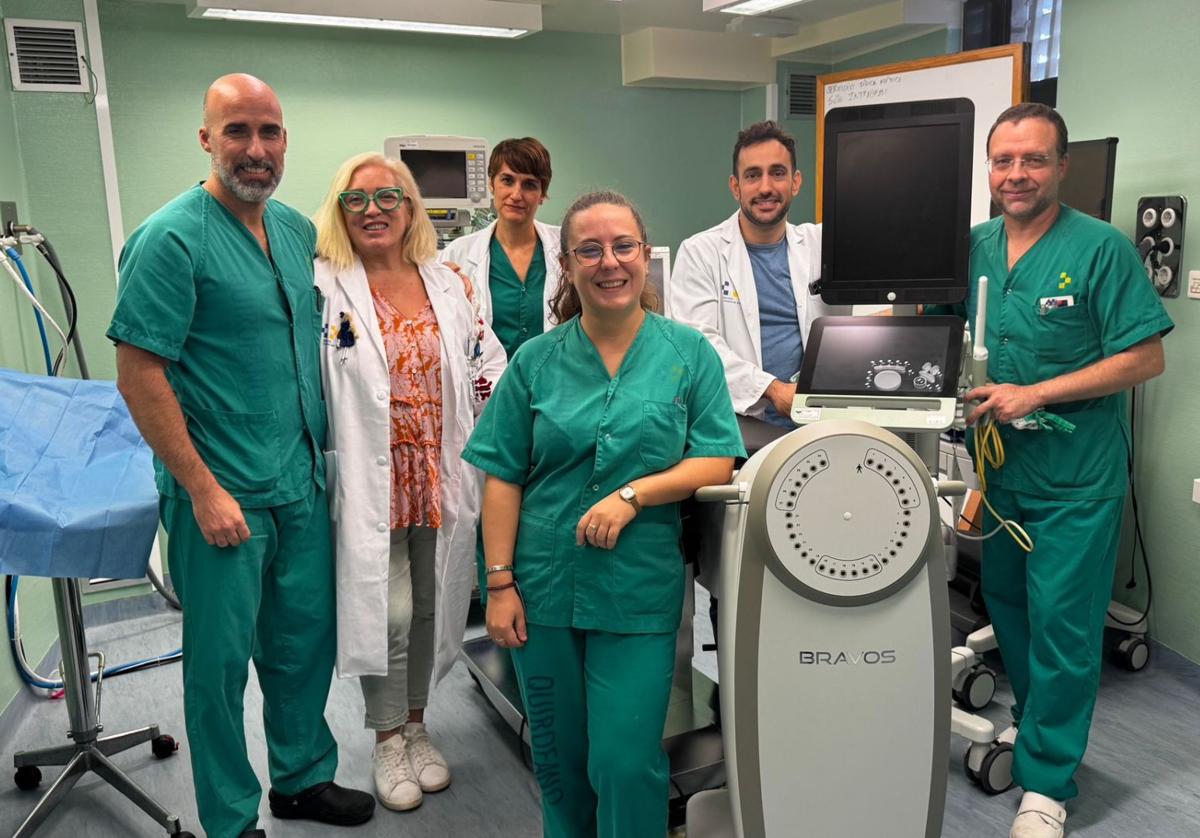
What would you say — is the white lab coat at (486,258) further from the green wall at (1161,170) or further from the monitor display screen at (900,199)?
the green wall at (1161,170)

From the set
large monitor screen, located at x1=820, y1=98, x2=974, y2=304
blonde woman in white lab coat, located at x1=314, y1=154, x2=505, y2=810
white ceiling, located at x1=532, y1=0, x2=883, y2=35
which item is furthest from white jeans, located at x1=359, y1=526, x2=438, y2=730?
white ceiling, located at x1=532, y1=0, x2=883, y2=35

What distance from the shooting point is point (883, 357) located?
6.51 feet

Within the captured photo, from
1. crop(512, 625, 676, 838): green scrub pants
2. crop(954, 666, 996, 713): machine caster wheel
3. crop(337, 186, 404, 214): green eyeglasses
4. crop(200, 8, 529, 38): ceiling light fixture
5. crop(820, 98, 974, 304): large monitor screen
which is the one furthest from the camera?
crop(200, 8, 529, 38): ceiling light fixture

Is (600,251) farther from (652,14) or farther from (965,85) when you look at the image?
(652,14)

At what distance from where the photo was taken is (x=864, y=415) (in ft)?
6.30

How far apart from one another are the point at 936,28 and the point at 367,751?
379 centimetres

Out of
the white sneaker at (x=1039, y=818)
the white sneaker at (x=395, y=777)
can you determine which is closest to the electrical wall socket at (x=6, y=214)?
the white sneaker at (x=395, y=777)

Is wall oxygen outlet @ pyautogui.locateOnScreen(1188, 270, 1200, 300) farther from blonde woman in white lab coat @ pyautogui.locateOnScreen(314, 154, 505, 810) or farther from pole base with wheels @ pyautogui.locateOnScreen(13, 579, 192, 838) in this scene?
pole base with wheels @ pyautogui.locateOnScreen(13, 579, 192, 838)

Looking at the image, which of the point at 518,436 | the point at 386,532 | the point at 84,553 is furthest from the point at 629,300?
the point at 84,553

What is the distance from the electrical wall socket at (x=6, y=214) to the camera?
3.03 m

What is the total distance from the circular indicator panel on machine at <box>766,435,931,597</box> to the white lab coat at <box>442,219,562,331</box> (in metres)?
1.36

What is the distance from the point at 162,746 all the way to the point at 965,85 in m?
3.42

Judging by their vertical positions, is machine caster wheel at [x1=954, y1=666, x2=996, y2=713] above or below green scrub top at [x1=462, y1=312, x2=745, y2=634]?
below

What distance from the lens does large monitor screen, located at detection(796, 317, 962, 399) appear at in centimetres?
193
